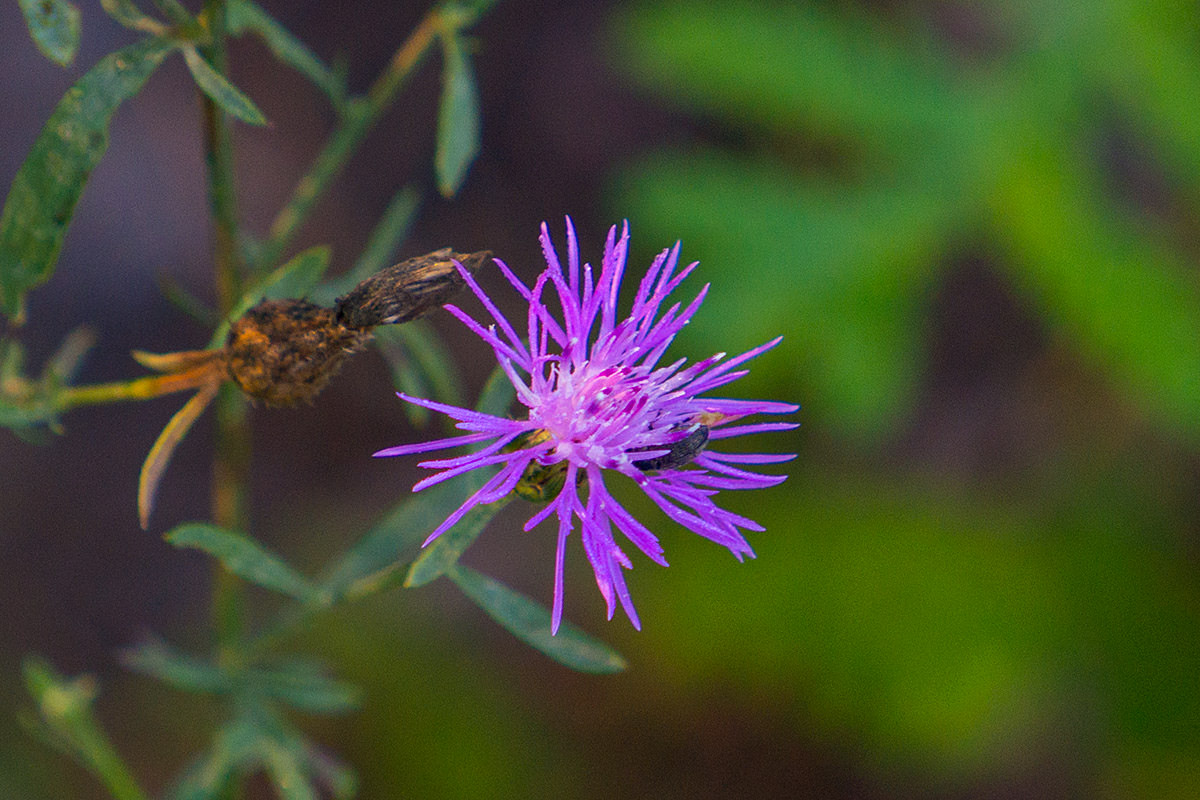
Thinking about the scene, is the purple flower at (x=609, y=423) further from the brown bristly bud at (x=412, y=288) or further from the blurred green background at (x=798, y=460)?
the blurred green background at (x=798, y=460)

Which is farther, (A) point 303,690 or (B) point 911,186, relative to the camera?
(B) point 911,186

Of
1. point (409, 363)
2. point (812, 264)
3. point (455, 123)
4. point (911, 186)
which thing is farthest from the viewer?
point (911, 186)

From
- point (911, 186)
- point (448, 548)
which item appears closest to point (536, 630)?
point (448, 548)

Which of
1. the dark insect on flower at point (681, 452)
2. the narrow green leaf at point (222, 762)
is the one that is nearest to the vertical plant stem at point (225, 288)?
the narrow green leaf at point (222, 762)

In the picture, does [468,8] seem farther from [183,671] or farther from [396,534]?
[183,671]

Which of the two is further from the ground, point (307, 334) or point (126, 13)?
point (126, 13)

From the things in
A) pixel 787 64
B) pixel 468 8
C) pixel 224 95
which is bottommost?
pixel 224 95

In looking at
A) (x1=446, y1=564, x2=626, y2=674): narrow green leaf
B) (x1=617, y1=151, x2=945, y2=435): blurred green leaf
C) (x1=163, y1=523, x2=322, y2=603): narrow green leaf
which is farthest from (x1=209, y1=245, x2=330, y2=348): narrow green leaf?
(x1=617, y1=151, x2=945, y2=435): blurred green leaf

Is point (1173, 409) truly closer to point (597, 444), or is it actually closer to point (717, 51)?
point (717, 51)

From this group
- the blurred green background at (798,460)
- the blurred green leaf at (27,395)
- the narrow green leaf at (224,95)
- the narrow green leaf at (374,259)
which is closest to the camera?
the narrow green leaf at (224,95)
